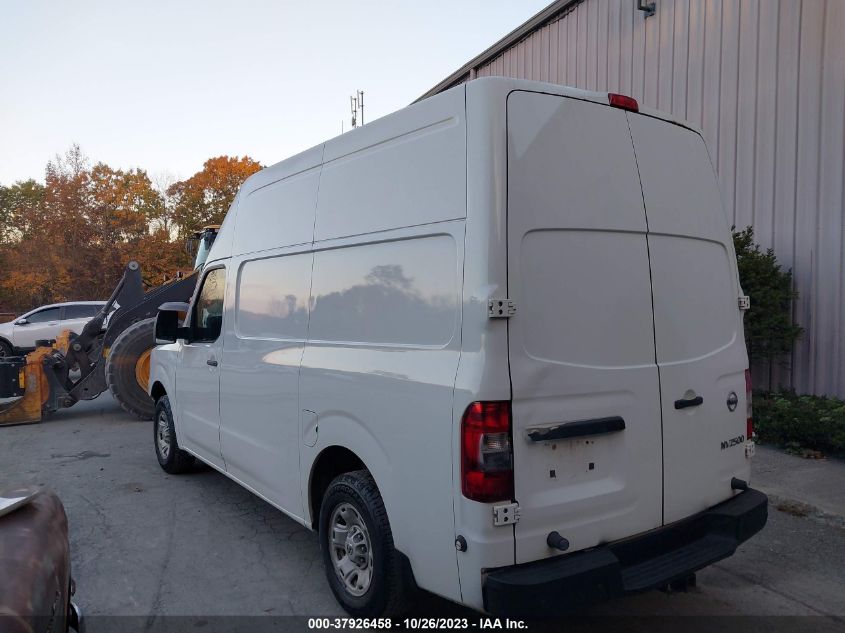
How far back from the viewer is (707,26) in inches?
335

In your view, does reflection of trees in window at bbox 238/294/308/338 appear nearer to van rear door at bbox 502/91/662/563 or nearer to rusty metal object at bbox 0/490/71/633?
van rear door at bbox 502/91/662/563

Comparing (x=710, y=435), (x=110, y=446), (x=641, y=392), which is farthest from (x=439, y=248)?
(x=110, y=446)

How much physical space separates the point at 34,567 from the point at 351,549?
1786 millimetres

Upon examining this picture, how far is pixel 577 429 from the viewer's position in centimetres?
283

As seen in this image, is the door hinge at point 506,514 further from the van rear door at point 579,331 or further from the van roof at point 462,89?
the van roof at point 462,89

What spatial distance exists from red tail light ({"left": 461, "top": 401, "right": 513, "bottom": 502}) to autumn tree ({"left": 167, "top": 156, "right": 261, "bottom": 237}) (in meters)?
41.1

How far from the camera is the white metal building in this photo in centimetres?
712

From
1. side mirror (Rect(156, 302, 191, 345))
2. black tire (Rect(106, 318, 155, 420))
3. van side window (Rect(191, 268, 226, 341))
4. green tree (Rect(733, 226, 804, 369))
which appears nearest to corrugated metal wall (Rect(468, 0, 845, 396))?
green tree (Rect(733, 226, 804, 369))

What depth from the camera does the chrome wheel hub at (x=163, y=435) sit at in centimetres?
652

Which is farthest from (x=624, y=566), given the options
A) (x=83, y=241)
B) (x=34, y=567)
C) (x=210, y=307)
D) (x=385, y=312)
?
(x=83, y=241)

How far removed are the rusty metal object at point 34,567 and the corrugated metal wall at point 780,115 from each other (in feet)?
24.4

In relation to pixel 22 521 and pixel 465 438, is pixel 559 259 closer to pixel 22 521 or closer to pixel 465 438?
pixel 465 438

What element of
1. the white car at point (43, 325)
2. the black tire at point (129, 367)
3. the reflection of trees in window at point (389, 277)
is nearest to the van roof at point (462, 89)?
the reflection of trees in window at point (389, 277)

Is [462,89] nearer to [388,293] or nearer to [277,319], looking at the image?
[388,293]
